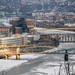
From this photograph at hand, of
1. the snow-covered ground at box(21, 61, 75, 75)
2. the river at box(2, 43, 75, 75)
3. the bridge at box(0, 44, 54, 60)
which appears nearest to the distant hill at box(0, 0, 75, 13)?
the bridge at box(0, 44, 54, 60)

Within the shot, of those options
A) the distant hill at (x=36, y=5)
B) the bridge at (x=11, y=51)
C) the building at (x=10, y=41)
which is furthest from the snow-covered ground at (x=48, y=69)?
the distant hill at (x=36, y=5)

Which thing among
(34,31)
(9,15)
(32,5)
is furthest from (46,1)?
(34,31)

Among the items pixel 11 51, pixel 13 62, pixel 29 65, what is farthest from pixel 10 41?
pixel 29 65

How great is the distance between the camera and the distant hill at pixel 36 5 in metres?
54.2

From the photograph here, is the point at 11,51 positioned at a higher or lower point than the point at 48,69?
lower

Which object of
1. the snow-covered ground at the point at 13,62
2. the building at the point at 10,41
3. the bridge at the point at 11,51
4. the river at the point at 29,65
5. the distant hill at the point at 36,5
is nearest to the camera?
the river at the point at 29,65

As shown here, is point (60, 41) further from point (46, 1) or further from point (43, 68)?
point (46, 1)

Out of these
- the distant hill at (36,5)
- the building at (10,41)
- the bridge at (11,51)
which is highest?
the bridge at (11,51)

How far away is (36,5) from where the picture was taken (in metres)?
57.7

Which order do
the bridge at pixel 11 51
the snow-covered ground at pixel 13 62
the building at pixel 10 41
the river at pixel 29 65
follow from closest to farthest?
the river at pixel 29 65 < the snow-covered ground at pixel 13 62 < the bridge at pixel 11 51 < the building at pixel 10 41

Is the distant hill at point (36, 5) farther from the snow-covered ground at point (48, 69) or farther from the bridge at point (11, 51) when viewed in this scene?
the snow-covered ground at point (48, 69)

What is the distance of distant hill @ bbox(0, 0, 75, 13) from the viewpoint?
5419cm

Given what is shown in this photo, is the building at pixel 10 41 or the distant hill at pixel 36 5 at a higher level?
the building at pixel 10 41

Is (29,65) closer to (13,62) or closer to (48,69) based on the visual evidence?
(13,62)
